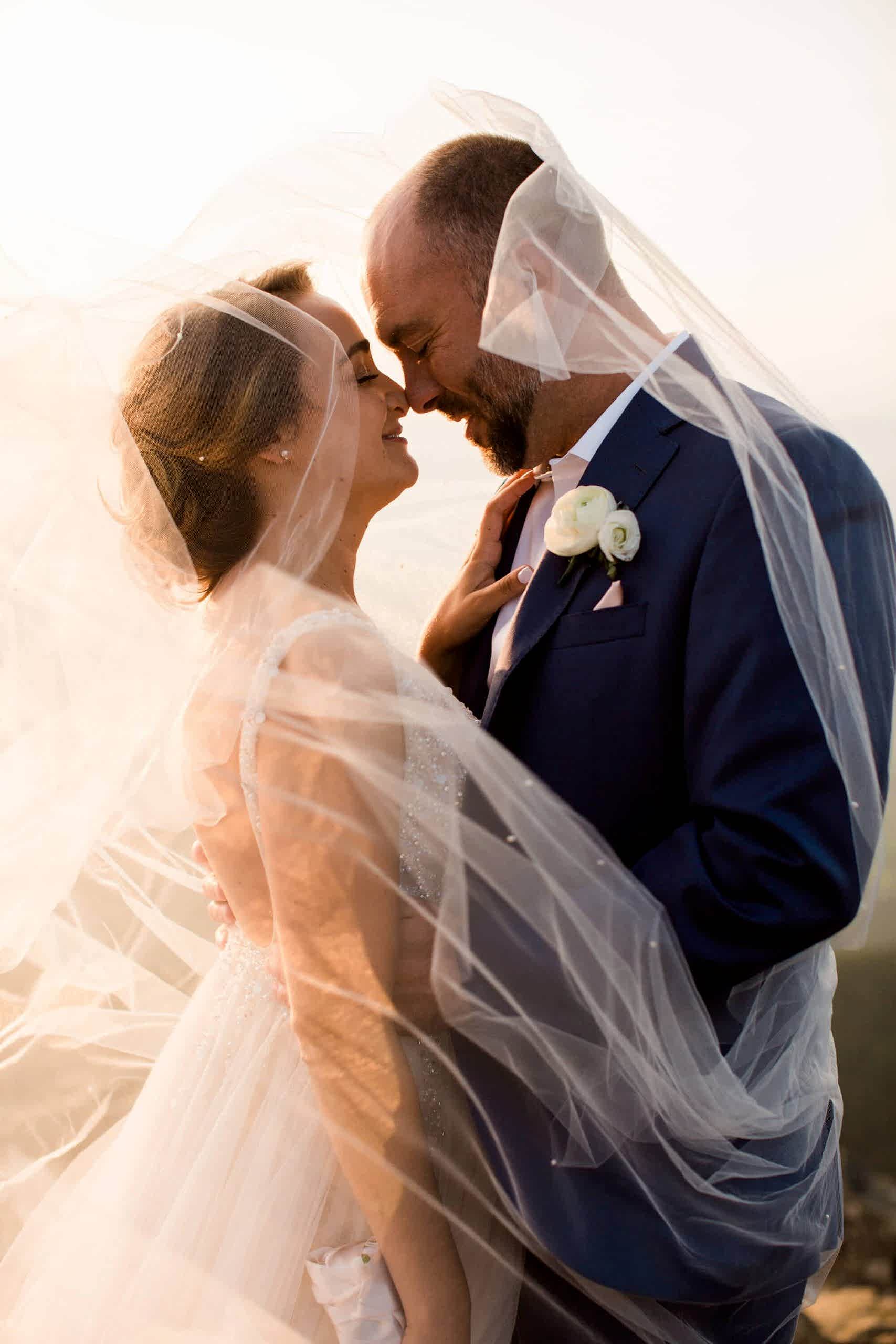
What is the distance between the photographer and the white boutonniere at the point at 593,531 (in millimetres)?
2004

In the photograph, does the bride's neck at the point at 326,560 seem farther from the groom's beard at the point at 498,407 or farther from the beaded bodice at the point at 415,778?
the groom's beard at the point at 498,407

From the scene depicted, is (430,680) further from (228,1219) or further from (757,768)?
(228,1219)

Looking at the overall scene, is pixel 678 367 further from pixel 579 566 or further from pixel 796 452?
pixel 579 566

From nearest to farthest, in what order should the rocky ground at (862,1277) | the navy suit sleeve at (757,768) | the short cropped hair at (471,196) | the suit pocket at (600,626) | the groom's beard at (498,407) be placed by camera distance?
the navy suit sleeve at (757,768), the suit pocket at (600,626), the short cropped hair at (471,196), the groom's beard at (498,407), the rocky ground at (862,1277)

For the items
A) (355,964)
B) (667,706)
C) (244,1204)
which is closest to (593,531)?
(667,706)

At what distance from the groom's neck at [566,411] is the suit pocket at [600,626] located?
53 centimetres

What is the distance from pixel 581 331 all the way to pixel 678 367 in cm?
22

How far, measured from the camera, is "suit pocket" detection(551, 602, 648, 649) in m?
1.98

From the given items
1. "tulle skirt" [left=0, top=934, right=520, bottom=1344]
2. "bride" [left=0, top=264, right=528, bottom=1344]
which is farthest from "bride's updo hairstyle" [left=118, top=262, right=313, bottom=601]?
"tulle skirt" [left=0, top=934, right=520, bottom=1344]

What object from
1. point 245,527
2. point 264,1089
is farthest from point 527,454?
point 264,1089

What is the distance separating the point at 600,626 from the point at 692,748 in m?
0.29

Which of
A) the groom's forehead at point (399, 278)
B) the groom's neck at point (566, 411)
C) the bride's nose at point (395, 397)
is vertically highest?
the groom's forehead at point (399, 278)

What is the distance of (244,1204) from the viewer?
1.89 metres

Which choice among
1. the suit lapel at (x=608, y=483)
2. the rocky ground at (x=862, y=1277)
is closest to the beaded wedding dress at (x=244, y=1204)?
the suit lapel at (x=608, y=483)
